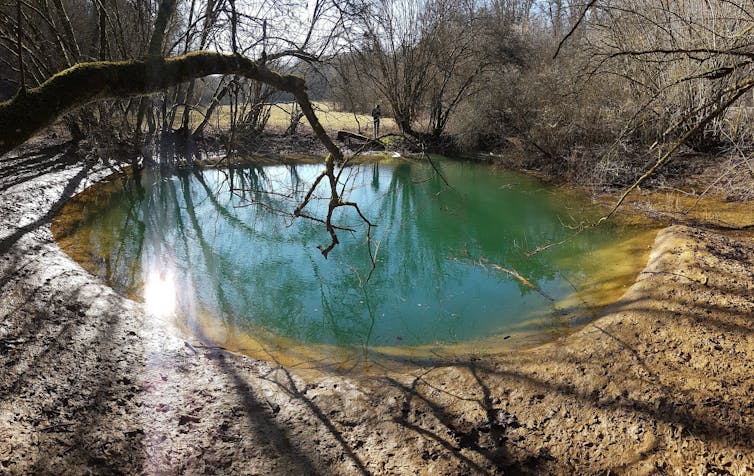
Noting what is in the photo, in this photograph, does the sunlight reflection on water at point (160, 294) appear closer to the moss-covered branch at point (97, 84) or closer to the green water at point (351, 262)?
the green water at point (351, 262)

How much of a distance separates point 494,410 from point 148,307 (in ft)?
13.3

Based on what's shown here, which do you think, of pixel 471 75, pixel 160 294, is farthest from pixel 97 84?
pixel 471 75

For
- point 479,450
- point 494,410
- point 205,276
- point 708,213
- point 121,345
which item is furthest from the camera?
point 708,213

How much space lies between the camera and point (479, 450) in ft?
10.1

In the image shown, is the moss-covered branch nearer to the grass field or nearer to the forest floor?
the forest floor

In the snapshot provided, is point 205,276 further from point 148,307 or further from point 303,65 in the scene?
point 303,65

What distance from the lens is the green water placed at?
5.56 metres

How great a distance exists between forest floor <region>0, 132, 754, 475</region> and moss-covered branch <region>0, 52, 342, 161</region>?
2.04 meters

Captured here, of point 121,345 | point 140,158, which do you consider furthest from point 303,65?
point 121,345

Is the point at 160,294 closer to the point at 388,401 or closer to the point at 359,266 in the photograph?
the point at 359,266

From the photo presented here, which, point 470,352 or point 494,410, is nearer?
point 494,410

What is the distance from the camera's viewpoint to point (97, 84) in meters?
2.36

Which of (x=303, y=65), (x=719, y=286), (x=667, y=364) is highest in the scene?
(x=303, y=65)

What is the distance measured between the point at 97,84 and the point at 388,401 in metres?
2.88
